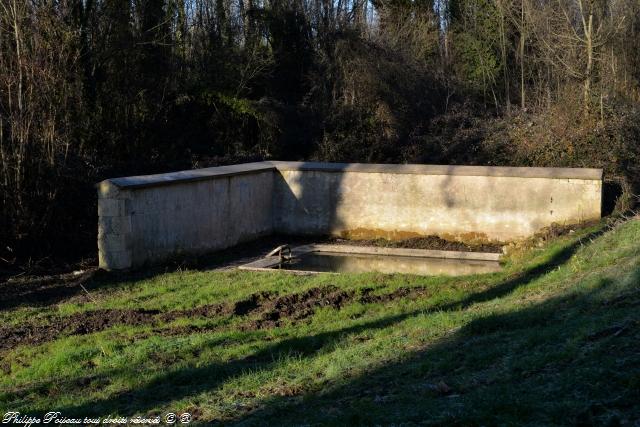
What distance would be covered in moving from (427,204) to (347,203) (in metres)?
1.88

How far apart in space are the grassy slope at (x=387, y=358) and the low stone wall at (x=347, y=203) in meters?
3.17

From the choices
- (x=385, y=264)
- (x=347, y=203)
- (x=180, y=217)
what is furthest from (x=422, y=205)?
(x=180, y=217)

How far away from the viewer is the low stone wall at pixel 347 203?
54.7ft

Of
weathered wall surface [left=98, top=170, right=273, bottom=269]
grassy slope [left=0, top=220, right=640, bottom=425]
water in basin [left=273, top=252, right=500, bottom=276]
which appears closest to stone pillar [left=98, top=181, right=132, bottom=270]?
Answer: weathered wall surface [left=98, top=170, right=273, bottom=269]

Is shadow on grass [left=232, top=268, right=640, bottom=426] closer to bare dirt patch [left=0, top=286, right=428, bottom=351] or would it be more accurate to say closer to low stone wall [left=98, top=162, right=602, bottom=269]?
bare dirt patch [left=0, top=286, right=428, bottom=351]

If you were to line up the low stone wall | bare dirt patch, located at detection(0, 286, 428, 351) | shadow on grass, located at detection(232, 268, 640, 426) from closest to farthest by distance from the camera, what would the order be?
shadow on grass, located at detection(232, 268, 640, 426) < bare dirt patch, located at detection(0, 286, 428, 351) < the low stone wall

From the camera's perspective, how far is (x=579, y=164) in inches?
868

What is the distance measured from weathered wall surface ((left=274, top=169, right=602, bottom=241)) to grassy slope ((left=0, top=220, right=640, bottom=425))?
4.78 metres

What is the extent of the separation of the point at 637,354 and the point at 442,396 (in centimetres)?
145

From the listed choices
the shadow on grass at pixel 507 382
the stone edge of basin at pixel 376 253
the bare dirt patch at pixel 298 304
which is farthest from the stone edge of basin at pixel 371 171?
the shadow on grass at pixel 507 382

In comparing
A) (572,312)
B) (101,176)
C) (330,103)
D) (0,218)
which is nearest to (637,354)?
(572,312)

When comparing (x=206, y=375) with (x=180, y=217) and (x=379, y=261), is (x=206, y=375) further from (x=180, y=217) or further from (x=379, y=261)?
(x=379, y=261)

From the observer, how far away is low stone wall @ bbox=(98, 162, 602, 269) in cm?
1667

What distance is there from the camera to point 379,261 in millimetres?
17672
